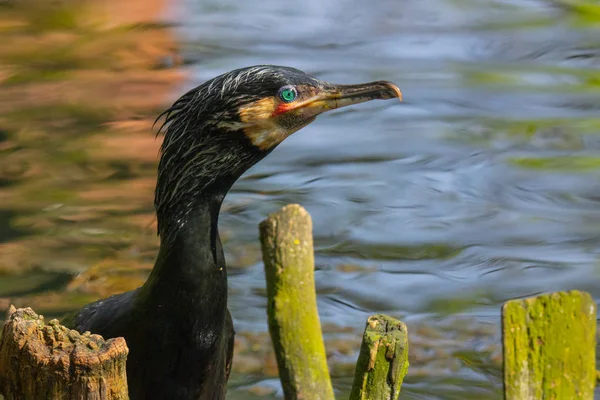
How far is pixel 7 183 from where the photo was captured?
7.44m

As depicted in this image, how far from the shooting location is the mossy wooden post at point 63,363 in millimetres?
2512

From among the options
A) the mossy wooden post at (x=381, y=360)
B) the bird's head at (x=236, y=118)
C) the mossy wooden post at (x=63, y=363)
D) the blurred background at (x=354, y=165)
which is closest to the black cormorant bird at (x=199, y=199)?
the bird's head at (x=236, y=118)

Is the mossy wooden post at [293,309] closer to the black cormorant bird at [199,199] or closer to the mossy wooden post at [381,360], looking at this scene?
the black cormorant bird at [199,199]

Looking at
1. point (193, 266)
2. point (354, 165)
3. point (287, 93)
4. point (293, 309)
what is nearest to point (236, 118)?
point (287, 93)

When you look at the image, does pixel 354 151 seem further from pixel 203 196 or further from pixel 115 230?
pixel 203 196

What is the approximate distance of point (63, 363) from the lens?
252 centimetres

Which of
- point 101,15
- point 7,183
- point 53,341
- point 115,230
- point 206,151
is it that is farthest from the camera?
point 101,15

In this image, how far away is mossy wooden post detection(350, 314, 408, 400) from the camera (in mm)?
3078

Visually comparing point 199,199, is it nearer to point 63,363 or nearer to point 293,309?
point 293,309

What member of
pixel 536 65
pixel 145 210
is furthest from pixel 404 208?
pixel 536 65

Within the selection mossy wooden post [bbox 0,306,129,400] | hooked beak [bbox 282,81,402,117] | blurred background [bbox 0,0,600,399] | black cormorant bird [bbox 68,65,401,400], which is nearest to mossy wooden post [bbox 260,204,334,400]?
→ black cormorant bird [bbox 68,65,401,400]

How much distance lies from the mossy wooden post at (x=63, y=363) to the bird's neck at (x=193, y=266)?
0.85 metres

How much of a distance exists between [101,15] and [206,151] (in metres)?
8.07

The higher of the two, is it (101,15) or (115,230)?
(101,15)
